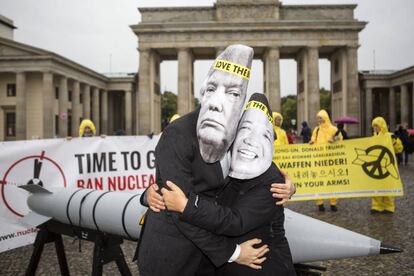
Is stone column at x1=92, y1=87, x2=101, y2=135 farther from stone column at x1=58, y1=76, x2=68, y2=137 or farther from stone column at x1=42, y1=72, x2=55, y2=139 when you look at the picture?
stone column at x1=42, y1=72, x2=55, y2=139

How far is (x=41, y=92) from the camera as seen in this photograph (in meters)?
46.5

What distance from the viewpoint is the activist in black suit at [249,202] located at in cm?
229

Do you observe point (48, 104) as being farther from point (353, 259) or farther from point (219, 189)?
point (219, 189)

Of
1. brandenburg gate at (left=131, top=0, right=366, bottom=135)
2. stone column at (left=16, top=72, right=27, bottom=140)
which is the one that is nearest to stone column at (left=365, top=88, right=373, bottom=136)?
brandenburg gate at (left=131, top=0, right=366, bottom=135)

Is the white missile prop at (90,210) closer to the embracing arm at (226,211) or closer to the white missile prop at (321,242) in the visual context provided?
the white missile prop at (321,242)

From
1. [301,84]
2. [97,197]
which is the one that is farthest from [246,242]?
[301,84]

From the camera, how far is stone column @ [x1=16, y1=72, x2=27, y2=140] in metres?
42.5

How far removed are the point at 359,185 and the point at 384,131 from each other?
5.66 ft

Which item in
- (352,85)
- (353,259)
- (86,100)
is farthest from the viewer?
(86,100)

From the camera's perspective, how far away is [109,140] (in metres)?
7.74

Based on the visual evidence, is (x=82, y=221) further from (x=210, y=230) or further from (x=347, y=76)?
(x=347, y=76)

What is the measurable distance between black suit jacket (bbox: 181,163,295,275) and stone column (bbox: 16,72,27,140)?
1769 inches

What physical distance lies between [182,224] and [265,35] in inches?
1866

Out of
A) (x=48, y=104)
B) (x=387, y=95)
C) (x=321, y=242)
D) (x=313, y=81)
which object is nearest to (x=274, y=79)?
(x=313, y=81)
